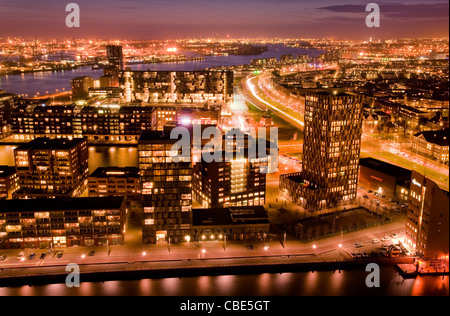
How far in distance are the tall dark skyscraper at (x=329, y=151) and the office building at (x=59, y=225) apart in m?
8.06

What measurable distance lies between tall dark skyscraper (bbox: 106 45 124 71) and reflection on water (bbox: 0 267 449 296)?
171 feet

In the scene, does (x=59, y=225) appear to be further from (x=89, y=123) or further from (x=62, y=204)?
(x=89, y=123)

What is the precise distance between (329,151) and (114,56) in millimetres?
51425

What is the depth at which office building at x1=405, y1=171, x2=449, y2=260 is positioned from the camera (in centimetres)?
1293

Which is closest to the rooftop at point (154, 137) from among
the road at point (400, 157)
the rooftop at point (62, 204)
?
the rooftop at point (62, 204)

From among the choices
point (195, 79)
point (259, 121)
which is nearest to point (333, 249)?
point (259, 121)

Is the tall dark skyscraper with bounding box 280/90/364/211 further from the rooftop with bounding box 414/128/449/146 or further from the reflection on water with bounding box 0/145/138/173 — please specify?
the reflection on water with bounding box 0/145/138/173

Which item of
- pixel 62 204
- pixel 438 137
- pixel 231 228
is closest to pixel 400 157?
pixel 438 137

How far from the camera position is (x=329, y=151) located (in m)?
17.5

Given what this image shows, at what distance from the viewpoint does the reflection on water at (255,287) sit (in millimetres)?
12891

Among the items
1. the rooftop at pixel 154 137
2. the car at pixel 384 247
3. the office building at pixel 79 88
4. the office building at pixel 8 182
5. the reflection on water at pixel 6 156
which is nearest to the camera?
the rooftop at pixel 154 137

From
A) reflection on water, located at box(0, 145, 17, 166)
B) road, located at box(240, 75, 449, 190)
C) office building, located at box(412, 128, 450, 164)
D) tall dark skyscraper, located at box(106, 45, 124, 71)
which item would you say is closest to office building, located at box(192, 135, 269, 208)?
road, located at box(240, 75, 449, 190)

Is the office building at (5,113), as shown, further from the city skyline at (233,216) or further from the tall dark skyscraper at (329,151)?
the tall dark skyscraper at (329,151)
